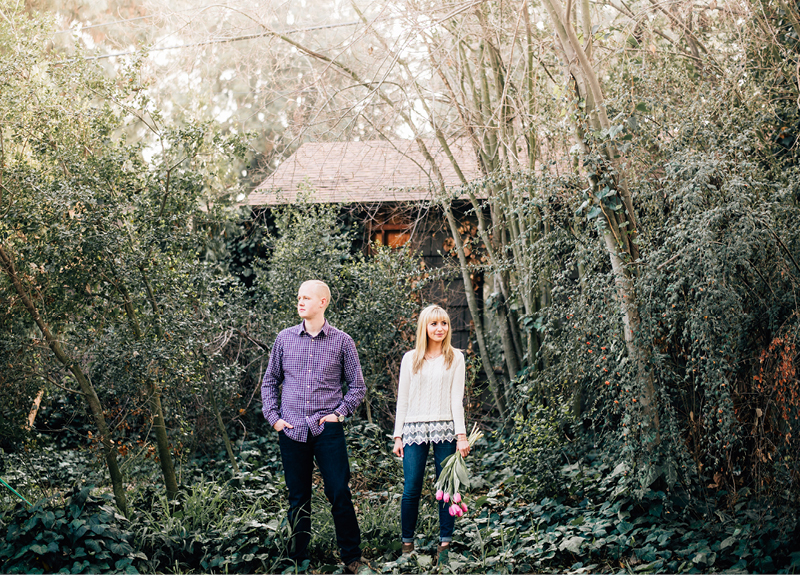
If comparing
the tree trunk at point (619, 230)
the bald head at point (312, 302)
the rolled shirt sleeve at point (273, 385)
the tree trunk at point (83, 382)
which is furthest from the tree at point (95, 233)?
the tree trunk at point (619, 230)

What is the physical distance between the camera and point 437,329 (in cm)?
423

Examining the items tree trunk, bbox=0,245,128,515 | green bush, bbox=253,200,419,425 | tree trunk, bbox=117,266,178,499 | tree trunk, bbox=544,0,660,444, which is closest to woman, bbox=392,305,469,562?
tree trunk, bbox=544,0,660,444

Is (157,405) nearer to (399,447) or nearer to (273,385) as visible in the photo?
(273,385)

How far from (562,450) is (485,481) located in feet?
3.18

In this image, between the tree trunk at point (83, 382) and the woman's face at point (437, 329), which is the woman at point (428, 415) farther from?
the tree trunk at point (83, 382)

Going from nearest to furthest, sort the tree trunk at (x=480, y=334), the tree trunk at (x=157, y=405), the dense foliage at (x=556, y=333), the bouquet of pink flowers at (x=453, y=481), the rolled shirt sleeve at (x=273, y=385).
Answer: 1. the bouquet of pink flowers at (x=453, y=481)
2. the dense foliage at (x=556, y=333)
3. the rolled shirt sleeve at (x=273, y=385)
4. the tree trunk at (x=157, y=405)
5. the tree trunk at (x=480, y=334)

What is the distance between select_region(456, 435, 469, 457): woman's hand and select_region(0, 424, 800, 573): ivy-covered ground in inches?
22.2

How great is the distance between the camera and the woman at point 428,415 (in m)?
4.12

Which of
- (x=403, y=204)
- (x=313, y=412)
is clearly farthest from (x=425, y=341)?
(x=403, y=204)

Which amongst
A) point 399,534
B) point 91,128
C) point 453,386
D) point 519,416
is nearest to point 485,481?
point 519,416

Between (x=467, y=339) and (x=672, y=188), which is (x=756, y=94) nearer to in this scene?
(x=672, y=188)

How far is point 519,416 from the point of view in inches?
215

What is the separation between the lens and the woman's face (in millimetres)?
4234

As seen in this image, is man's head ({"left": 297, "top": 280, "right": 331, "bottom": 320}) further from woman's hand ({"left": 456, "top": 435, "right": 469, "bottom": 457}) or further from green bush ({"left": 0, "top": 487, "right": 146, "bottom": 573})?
green bush ({"left": 0, "top": 487, "right": 146, "bottom": 573})
